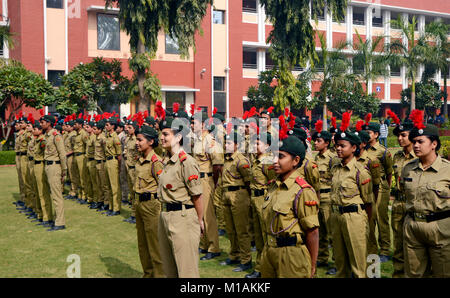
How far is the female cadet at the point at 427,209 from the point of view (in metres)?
4.53

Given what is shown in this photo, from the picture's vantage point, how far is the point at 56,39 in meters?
26.9

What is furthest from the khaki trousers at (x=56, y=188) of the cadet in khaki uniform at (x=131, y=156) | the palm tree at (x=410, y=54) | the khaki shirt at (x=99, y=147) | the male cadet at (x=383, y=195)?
the palm tree at (x=410, y=54)

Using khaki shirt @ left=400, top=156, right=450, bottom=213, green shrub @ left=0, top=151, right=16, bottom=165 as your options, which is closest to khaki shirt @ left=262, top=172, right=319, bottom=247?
khaki shirt @ left=400, top=156, right=450, bottom=213

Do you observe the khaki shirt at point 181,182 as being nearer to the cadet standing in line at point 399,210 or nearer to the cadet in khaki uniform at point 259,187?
the cadet in khaki uniform at point 259,187

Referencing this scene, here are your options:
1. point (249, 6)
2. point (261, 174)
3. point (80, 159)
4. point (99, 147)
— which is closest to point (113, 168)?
point (99, 147)

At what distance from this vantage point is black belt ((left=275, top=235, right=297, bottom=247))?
388 cm

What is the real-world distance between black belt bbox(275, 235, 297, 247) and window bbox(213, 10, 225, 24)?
29.4 meters

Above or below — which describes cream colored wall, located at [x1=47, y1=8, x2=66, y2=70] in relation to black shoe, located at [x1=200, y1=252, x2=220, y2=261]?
above

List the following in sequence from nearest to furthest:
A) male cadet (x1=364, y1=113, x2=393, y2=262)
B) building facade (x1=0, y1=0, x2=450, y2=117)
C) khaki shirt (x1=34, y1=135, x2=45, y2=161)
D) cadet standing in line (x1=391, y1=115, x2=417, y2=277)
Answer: cadet standing in line (x1=391, y1=115, x2=417, y2=277), male cadet (x1=364, y1=113, x2=393, y2=262), khaki shirt (x1=34, y1=135, x2=45, y2=161), building facade (x1=0, y1=0, x2=450, y2=117)

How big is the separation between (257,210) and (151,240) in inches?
61.5

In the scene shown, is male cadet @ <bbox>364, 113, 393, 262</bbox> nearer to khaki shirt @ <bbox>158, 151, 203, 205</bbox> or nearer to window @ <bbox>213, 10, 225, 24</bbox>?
khaki shirt @ <bbox>158, 151, 203, 205</bbox>

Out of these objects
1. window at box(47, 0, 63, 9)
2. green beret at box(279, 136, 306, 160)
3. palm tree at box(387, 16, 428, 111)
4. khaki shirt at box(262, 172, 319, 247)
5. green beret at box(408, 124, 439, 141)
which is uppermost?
window at box(47, 0, 63, 9)

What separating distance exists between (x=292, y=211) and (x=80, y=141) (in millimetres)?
9971

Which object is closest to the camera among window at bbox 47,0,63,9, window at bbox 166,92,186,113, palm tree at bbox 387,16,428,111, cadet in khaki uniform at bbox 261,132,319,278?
cadet in khaki uniform at bbox 261,132,319,278
